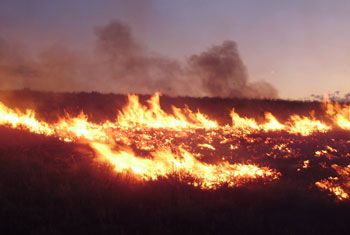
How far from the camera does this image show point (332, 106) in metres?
37.9

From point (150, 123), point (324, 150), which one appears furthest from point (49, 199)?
point (150, 123)

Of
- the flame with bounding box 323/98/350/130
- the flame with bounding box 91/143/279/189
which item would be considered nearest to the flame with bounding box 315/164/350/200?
the flame with bounding box 91/143/279/189

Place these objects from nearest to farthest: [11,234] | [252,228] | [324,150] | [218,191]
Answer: [11,234] → [252,228] → [218,191] → [324,150]

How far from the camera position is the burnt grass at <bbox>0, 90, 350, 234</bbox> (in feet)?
17.4

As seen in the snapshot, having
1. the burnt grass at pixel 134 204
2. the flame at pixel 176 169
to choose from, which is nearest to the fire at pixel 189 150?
the flame at pixel 176 169

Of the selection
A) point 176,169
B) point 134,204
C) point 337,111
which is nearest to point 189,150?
point 176,169

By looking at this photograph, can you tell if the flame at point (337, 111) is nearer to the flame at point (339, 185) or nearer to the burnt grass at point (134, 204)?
the flame at point (339, 185)

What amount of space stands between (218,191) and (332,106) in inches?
1361

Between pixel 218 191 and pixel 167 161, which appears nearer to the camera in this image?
pixel 218 191

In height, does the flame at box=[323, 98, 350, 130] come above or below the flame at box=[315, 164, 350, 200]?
above

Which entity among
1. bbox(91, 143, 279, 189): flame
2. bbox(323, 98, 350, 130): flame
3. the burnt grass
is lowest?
the burnt grass

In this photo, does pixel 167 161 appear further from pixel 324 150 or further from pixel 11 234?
pixel 324 150

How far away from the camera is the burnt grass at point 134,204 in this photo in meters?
5.29

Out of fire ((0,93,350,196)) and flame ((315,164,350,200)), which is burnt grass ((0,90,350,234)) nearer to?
flame ((315,164,350,200))
